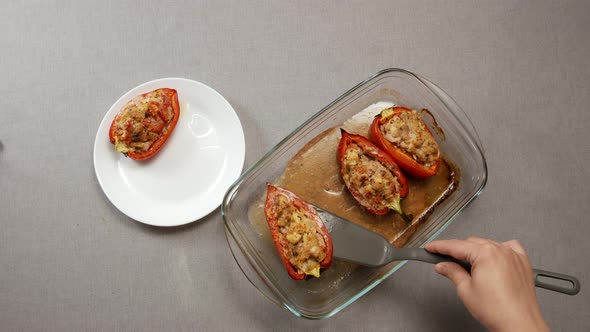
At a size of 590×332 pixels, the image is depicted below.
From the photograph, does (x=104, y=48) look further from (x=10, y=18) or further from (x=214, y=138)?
(x=214, y=138)

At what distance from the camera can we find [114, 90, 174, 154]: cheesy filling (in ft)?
5.98

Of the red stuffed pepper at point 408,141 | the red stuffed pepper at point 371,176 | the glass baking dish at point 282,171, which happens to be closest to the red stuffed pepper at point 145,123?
the glass baking dish at point 282,171

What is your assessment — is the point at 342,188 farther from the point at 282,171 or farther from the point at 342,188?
the point at 282,171

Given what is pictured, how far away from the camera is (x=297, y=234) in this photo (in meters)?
1.69

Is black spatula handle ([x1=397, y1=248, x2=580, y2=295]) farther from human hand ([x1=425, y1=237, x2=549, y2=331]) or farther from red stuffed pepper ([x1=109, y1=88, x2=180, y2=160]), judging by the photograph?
red stuffed pepper ([x1=109, y1=88, x2=180, y2=160])

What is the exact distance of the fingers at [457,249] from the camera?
1.55 m

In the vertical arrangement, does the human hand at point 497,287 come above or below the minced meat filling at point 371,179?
below

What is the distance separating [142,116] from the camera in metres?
1.83

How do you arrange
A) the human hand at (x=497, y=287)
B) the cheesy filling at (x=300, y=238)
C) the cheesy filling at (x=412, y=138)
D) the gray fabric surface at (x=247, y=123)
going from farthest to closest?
the gray fabric surface at (x=247, y=123) < the cheesy filling at (x=412, y=138) < the cheesy filling at (x=300, y=238) < the human hand at (x=497, y=287)

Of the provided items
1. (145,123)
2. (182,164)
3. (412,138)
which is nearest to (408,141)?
(412,138)

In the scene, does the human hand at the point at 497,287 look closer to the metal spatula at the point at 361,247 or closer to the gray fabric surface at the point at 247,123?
the metal spatula at the point at 361,247

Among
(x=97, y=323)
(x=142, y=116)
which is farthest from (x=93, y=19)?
(x=97, y=323)

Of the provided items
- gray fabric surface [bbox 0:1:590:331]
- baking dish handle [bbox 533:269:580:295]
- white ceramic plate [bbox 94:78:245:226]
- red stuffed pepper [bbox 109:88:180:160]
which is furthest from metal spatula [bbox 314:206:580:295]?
red stuffed pepper [bbox 109:88:180:160]

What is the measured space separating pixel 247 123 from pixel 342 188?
19.4 inches
